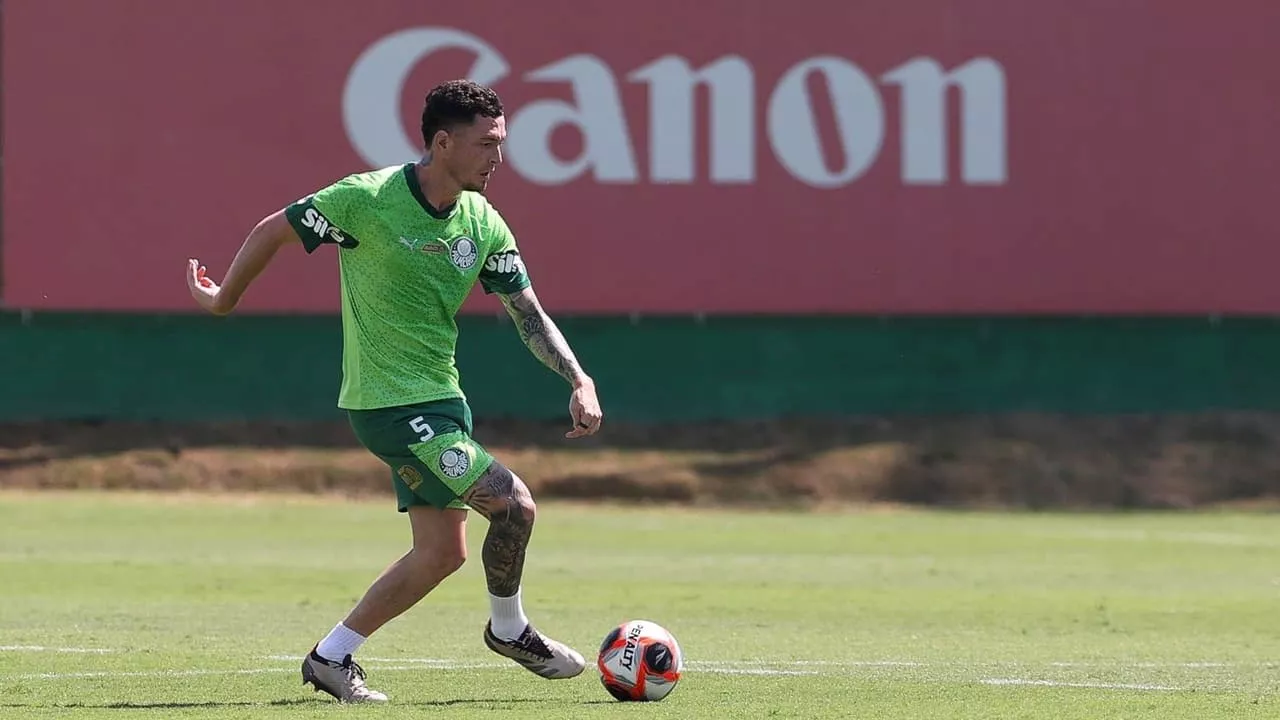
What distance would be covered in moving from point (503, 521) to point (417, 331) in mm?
837

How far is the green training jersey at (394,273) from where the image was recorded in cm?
898

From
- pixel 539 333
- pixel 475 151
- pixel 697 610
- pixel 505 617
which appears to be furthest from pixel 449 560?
pixel 697 610

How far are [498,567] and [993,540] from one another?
12864 millimetres

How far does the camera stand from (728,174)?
26594mm

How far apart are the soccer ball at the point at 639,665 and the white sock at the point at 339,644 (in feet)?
3.25

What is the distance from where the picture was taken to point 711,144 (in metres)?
26.6

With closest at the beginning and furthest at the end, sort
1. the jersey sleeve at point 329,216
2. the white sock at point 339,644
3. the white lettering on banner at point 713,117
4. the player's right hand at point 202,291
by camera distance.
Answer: the jersey sleeve at point 329,216 → the white sock at point 339,644 → the player's right hand at point 202,291 → the white lettering on banner at point 713,117

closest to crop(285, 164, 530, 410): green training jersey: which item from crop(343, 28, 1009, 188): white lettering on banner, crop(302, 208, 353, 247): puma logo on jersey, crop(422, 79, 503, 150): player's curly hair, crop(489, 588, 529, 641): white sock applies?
crop(302, 208, 353, 247): puma logo on jersey

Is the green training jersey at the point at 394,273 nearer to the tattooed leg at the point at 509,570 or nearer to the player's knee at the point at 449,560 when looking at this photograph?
the tattooed leg at the point at 509,570

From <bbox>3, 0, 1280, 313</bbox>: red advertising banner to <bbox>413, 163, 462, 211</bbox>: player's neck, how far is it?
55.4ft

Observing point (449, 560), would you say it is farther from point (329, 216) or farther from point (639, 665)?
point (329, 216)

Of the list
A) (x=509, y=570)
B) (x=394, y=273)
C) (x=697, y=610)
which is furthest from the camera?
(x=697, y=610)

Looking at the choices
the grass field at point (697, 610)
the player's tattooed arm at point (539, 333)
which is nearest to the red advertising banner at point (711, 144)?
the grass field at point (697, 610)

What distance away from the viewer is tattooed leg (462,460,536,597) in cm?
905
